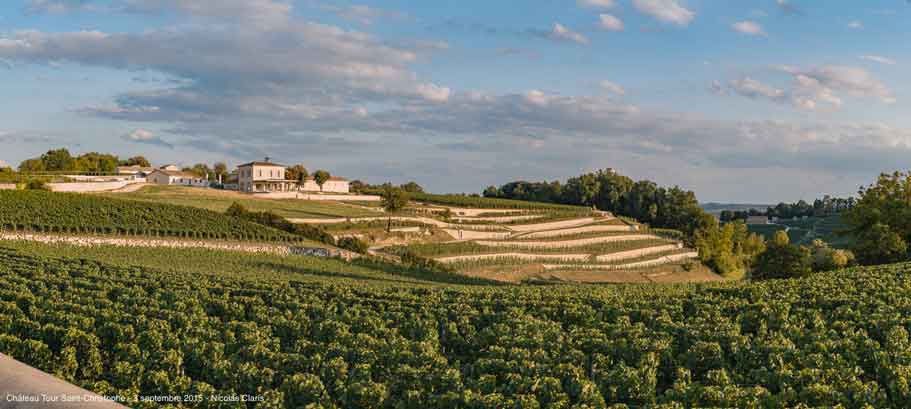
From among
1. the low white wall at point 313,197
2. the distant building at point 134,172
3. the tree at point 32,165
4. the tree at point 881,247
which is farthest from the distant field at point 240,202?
the tree at point 881,247

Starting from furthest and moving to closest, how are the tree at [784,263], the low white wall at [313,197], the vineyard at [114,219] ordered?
the low white wall at [313,197] < the tree at [784,263] < the vineyard at [114,219]

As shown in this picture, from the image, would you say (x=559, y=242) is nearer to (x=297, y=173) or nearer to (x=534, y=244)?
(x=534, y=244)

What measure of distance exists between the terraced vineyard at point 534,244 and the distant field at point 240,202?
18.1ft

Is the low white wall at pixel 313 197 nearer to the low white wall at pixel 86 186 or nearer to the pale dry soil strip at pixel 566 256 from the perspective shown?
the low white wall at pixel 86 186

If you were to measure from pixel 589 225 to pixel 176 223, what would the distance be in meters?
57.9

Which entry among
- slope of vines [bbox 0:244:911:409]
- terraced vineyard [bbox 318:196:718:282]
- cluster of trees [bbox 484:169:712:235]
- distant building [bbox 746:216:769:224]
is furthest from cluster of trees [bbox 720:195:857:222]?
slope of vines [bbox 0:244:911:409]

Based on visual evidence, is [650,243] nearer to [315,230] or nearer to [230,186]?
[315,230]

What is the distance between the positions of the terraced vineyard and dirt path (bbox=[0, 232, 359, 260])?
799 centimetres

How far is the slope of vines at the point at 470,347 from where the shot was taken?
1041 centimetres

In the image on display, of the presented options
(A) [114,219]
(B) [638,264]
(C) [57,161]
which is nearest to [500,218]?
(B) [638,264]

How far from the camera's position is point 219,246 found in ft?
159

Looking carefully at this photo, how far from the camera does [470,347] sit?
47.7 feet

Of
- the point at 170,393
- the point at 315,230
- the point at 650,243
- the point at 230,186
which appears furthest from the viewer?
the point at 230,186

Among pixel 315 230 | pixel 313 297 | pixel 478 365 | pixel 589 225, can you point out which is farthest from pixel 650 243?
pixel 478 365
